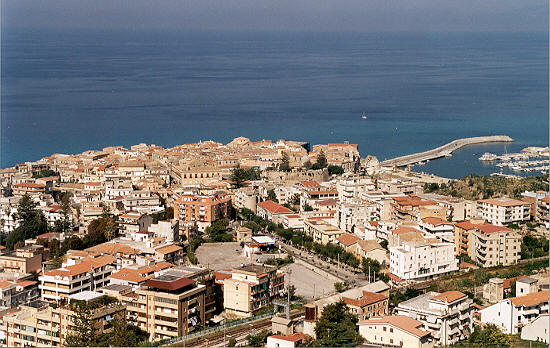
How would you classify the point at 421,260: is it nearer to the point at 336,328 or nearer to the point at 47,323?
the point at 336,328

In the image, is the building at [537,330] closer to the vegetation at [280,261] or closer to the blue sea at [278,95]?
the vegetation at [280,261]

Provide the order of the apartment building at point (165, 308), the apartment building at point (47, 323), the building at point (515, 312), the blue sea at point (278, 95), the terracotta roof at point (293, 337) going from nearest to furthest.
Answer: the terracotta roof at point (293, 337)
the apartment building at point (47, 323)
the apartment building at point (165, 308)
the building at point (515, 312)
the blue sea at point (278, 95)

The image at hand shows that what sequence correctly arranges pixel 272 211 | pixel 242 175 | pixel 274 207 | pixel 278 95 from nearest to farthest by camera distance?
pixel 272 211, pixel 274 207, pixel 242 175, pixel 278 95

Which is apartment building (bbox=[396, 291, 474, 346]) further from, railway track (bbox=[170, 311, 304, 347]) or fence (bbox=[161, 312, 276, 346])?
fence (bbox=[161, 312, 276, 346])

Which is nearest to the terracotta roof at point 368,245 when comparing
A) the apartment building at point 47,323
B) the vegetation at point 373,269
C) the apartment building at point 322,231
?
the vegetation at point 373,269

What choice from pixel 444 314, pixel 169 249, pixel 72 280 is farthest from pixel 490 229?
pixel 72 280

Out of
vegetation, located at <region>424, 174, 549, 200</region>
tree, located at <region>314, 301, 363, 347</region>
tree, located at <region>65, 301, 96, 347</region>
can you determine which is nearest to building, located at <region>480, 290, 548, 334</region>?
tree, located at <region>314, 301, 363, 347</region>
